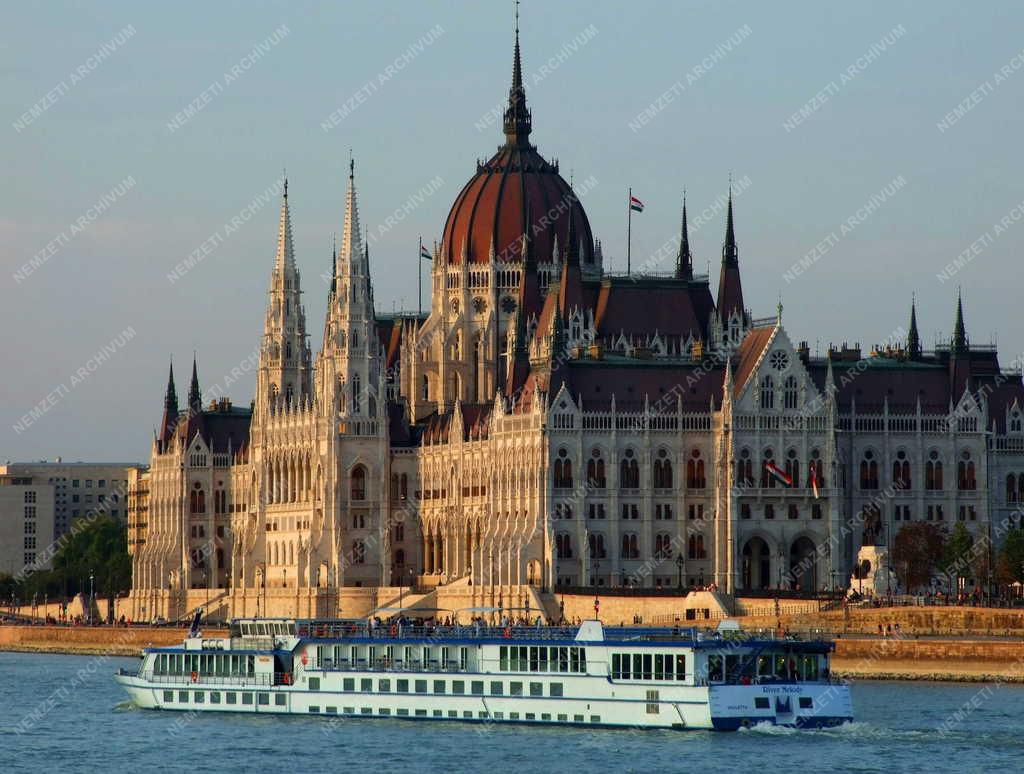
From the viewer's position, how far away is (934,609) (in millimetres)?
160875

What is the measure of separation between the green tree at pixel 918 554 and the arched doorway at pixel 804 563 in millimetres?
5806

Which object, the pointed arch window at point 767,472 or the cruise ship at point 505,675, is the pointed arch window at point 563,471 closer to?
the pointed arch window at point 767,472

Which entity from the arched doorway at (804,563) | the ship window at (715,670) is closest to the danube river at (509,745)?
the ship window at (715,670)

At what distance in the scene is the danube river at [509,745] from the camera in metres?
118

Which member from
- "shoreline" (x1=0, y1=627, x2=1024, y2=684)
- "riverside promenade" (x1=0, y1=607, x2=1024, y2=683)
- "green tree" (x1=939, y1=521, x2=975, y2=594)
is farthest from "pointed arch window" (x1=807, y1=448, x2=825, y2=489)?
"shoreline" (x1=0, y1=627, x2=1024, y2=684)

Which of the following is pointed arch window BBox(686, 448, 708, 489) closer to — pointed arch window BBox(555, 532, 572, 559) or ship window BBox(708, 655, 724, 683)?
pointed arch window BBox(555, 532, 572, 559)

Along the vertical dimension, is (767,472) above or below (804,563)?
above

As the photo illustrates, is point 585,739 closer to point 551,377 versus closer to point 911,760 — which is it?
point 911,760

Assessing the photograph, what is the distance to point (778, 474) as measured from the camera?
195 m

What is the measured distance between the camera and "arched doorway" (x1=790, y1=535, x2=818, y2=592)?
19712cm

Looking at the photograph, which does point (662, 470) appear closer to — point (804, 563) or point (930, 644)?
point (804, 563)

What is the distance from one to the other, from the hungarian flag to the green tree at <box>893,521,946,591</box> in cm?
754

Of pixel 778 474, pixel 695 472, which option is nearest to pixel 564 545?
pixel 695 472

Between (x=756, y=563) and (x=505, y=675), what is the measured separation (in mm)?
69814
